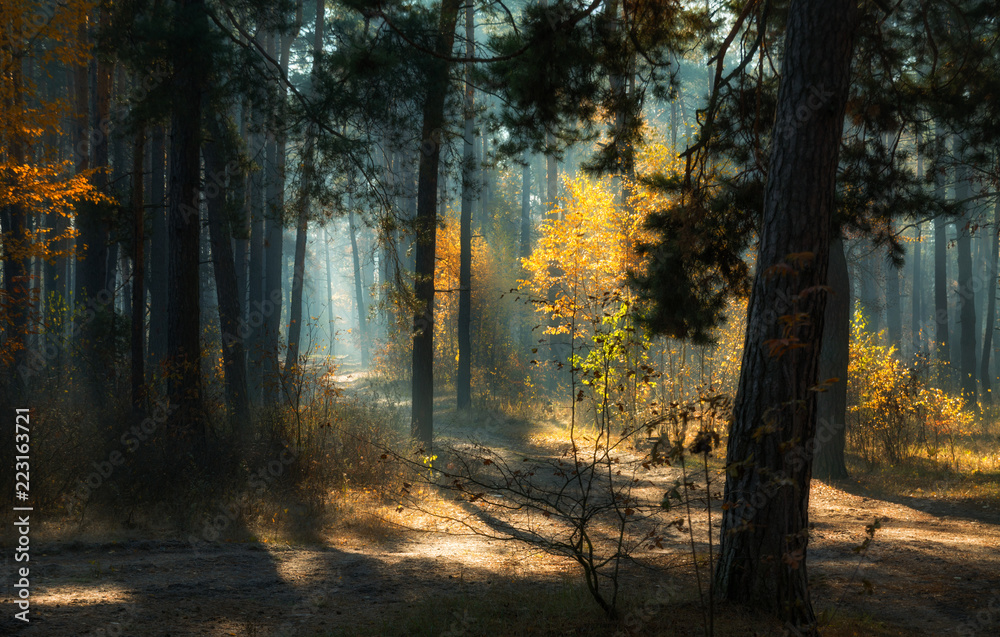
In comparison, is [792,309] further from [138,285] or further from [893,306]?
[893,306]

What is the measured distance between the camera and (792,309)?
398 cm

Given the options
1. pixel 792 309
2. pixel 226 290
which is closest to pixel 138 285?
pixel 226 290

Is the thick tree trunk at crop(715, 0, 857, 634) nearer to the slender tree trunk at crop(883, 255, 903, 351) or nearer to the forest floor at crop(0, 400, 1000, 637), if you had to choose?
the forest floor at crop(0, 400, 1000, 637)

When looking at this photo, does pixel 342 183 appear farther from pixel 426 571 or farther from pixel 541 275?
pixel 541 275

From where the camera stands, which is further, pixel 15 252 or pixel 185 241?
pixel 185 241

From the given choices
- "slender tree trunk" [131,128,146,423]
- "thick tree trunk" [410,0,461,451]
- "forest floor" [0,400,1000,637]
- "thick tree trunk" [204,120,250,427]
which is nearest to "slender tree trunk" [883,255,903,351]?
"forest floor" [0,400,1000,637]

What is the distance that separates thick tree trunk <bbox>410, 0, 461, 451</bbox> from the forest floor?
13.5 feet

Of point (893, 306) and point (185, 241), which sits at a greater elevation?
point (893, 306)

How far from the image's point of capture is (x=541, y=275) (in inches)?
733

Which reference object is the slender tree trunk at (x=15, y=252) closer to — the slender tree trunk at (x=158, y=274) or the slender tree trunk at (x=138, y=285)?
the slender tree trunk at (x=138, y=285)

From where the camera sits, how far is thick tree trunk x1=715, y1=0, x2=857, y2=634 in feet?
13.2

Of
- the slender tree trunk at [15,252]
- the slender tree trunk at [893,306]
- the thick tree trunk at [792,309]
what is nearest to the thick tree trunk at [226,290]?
the slender tree trunk at [15,252]

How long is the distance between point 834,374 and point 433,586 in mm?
7905

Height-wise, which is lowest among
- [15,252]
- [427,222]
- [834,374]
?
[834,374]
